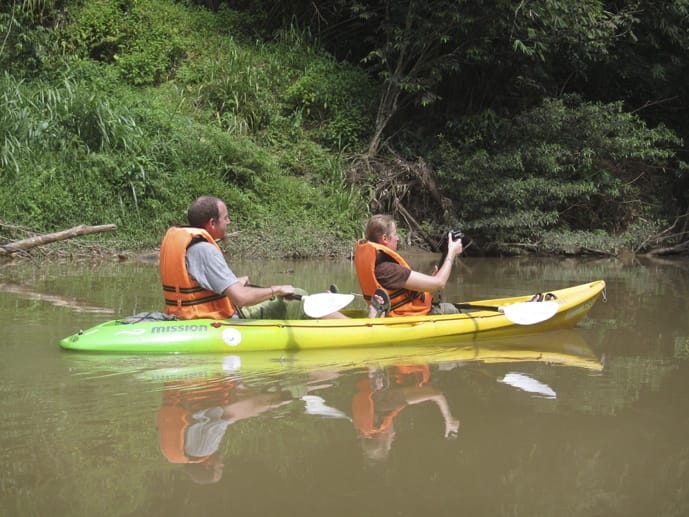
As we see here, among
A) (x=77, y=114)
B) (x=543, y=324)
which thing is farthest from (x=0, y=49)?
(x=543, y=324)

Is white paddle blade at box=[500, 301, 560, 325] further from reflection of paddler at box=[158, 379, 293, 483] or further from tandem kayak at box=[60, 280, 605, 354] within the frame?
reflection of paddler at box=[158, 379, 293, 483]

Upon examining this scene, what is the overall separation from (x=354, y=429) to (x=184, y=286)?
6.02 feet

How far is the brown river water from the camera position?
2.49 m

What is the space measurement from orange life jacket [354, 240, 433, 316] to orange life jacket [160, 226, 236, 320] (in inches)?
34.2

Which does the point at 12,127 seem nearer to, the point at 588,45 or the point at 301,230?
the point at 301,230

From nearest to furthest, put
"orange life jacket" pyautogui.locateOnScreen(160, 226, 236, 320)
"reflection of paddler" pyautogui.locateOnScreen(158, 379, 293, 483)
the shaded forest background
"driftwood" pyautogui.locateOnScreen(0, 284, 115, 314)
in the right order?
"reflection of paddler" pyautogui.locateOnScreen(158, 379, 293, 483) < "orange life jacket" pyautogui.locateOnScreen(160, 226, 236, 320) < "driftwood" pyautogui.locateOnScreen(0, 284, 115, 314) < the shaded forest background

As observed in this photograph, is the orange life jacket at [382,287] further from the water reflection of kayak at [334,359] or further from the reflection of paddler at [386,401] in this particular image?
the reflection of paddler at [386,401]

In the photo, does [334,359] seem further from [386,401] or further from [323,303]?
[386,401]

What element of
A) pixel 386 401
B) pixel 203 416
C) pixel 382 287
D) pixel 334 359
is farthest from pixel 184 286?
pixel 386 401

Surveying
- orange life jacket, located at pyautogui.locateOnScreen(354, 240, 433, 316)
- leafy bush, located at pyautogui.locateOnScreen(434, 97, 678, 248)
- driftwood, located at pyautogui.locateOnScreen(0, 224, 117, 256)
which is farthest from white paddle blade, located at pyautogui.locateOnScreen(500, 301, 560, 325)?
leafy bush, located at pyautogui.locateOnScreen(434, 97, 678, 248)

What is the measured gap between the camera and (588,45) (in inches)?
516

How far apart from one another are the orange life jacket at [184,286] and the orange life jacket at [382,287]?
0.87 metres

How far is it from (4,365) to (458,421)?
8.10ft

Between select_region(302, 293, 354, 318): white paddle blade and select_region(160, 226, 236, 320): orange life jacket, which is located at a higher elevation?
select_region(160, 226, 236, 320): orange life jacket
